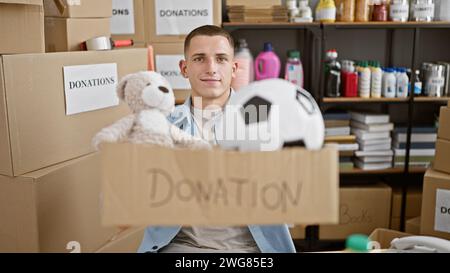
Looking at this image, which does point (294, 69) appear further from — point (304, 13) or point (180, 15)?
point (180, 15)

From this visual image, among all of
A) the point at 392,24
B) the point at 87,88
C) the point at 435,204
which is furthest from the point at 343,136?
the point at 87,88

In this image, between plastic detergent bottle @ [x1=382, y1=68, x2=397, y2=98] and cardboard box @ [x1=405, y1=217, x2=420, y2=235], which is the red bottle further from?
cardboard box @ [x1=405, y1=217, x2=420, y2=235]

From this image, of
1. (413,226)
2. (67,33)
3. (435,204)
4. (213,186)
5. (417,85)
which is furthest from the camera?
(417,85)

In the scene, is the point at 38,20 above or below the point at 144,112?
above

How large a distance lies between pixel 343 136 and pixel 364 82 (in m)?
0.29

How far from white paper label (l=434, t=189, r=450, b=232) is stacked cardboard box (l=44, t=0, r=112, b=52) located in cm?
114

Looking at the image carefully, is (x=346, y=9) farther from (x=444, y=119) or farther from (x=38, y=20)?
A: (x=38, y=20)

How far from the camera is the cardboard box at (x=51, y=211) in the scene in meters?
1.09

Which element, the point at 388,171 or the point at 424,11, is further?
the point at 388,171

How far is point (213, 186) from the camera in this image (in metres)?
0.69

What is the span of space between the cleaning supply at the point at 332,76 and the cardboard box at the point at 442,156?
80 centimetres

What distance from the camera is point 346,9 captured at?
7.98ft

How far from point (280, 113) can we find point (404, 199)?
2.12 metres
